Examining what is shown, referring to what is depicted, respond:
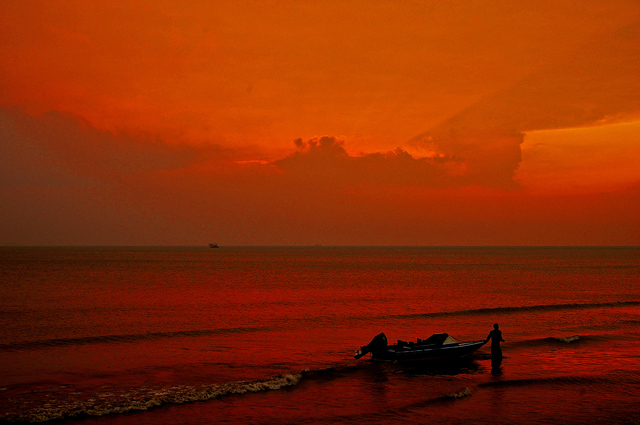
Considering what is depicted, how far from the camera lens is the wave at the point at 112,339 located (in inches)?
1112

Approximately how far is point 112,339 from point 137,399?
1335cm

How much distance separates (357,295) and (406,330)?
2257 centimetres

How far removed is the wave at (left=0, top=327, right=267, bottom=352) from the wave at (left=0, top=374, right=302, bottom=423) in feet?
37.2

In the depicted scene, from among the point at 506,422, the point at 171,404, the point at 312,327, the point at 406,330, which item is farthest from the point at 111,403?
the point at 406,330

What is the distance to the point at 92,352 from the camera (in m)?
27.2

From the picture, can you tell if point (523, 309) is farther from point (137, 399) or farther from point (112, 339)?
point (137, 399)

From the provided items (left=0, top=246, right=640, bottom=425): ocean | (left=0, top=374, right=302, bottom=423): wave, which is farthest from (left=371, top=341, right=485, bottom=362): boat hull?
(left=0, top=374, right=302, bottom=423): wave

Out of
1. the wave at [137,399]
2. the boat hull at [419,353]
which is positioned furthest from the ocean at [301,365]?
the boat hull at [419,353]

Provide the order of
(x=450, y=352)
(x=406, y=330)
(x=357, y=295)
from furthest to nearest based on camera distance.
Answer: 1. (x=357, y=295)
2. (x=406, y=330)
3. (x=450, y=352)

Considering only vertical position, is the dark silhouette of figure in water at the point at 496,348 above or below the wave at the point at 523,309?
above

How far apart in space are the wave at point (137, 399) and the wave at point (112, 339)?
11335 millimetres

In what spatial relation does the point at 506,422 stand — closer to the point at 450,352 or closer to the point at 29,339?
the point at 450,352

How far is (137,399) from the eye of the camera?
18844 mm

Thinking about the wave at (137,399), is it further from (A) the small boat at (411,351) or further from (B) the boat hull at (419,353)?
(B) the boat hull at (419,353)
